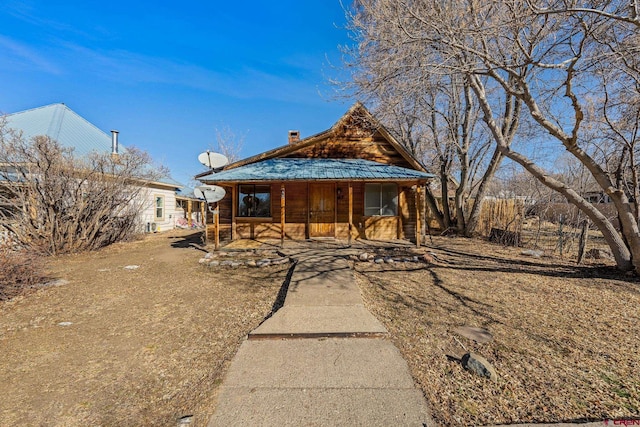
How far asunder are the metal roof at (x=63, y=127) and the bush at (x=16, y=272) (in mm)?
9930

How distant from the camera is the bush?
205 inches

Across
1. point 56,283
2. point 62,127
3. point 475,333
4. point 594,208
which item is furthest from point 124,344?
point 62,127

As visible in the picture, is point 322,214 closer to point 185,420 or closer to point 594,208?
point 594,208

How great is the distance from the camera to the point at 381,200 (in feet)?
36.5

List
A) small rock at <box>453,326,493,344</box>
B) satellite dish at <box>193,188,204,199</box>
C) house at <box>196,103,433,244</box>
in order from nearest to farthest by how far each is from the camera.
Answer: small rock at <box>453,326,493,344</box> < satellite dish at <box>193,188,204,199</box> < house at <box>196,103,433,244</box>

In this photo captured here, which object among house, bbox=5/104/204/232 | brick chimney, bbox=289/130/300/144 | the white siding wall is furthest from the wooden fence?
the white siding wall

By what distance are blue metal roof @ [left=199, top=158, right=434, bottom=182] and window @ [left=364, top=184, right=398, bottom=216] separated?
38.0 inches

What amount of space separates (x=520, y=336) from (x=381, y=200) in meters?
7.62

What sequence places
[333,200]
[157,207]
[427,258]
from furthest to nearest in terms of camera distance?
1. [157,207]
2. [333,200]
3. [427,258]

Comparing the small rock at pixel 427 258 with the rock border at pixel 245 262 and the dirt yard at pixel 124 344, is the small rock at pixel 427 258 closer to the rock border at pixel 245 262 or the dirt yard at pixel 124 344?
the rock border at pixel 245 262

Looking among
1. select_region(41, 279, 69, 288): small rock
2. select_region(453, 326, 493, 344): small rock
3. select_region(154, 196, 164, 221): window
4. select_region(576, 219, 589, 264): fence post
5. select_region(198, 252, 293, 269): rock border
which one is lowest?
select_region(453, 326, 493, 344): small rock

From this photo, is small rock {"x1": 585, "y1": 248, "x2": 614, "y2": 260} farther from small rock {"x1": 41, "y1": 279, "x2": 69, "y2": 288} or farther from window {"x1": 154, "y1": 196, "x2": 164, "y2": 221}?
window {"x1": 154, "y1": 196, "x2": 164, "y2": 221}

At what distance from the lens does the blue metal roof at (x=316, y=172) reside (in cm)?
938

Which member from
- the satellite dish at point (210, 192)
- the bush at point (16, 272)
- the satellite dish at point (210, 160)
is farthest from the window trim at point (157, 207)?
the bush at point (16, 272)
